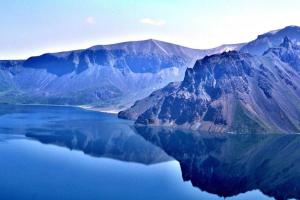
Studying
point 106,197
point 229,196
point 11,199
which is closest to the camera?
point 11,199

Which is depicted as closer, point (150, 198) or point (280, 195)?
A: point (150, 198)

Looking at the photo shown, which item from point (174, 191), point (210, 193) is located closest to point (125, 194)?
point (174, 191)

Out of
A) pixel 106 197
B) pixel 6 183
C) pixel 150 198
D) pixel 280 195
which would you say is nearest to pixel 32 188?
pixel 6 183

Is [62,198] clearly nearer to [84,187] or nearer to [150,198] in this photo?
[84,187]

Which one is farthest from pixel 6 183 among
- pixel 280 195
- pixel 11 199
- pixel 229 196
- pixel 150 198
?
pixel 280 195

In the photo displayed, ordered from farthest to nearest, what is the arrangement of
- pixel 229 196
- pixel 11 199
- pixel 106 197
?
pixel 229 196 < pixel 106 197 < pixel 11 199

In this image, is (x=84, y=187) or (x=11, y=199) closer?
(x=11, y=199)

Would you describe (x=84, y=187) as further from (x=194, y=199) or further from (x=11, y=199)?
(x=194, y=199)
